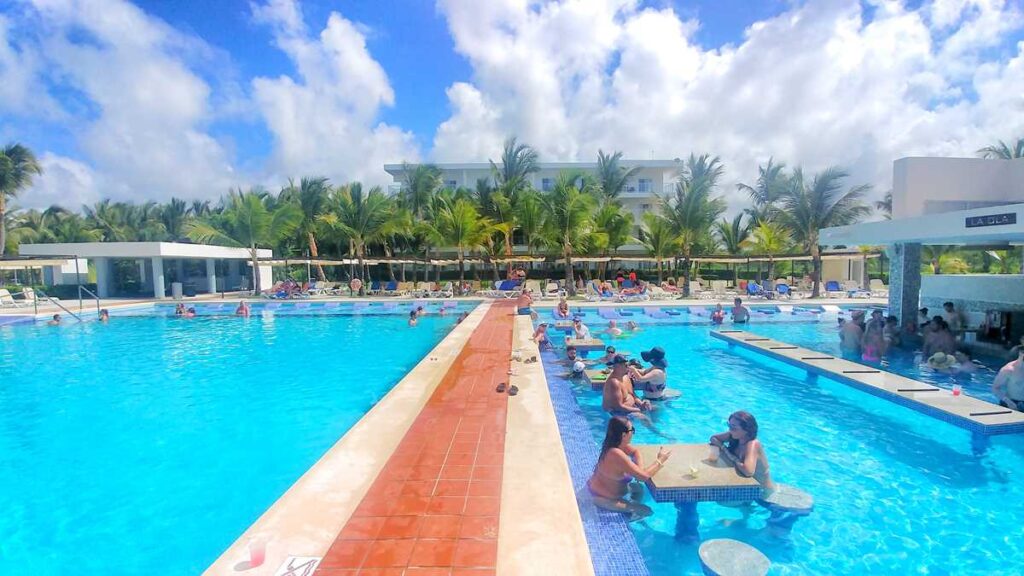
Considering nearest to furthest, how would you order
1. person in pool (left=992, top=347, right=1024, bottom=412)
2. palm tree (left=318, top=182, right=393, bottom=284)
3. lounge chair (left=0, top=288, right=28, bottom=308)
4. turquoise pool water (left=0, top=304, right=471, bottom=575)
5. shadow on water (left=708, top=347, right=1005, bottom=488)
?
turquoise pool water (left=0, top=304, right=471, bottom=575), shadow on water (left=708, top=347, right=1005, bottom=488), person in pool (left=992, top=347, right=1024, bottom=412), lounge chair (left=0, top=288, right=28, bottom=308), palm tree (left=318, top=182, right=393, bottom=284)

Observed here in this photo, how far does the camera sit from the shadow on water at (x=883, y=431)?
18.6ft

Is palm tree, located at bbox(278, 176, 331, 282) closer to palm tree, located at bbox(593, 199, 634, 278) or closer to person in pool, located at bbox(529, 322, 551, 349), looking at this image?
palm tree, located at bbox(593, 199, 634, 278)

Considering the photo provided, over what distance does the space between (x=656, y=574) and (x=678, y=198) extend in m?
23.4

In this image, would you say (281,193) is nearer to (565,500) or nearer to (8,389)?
(8,389)

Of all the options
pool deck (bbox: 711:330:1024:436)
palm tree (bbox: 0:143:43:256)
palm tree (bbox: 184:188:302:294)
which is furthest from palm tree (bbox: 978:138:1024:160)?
palm tree (bbox: 0:143:43:256)

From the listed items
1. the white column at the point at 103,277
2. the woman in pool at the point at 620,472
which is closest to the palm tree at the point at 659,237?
the woman in pool at the point at 620,472

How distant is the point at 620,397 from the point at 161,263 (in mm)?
26436

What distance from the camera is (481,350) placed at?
1064cm

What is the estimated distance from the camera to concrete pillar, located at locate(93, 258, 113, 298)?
25984 mm

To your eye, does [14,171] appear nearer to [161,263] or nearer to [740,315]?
[161,263]

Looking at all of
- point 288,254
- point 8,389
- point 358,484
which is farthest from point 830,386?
point 288,254

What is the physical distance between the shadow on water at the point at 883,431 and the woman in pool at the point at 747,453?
8.04ft

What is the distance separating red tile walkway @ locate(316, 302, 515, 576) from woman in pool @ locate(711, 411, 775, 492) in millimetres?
2034

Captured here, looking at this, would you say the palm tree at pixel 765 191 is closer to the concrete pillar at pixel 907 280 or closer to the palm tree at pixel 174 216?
the concrete pillar at pixel 907 280
